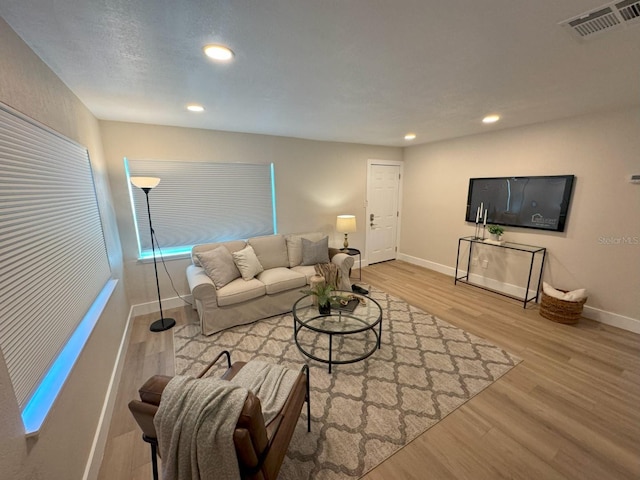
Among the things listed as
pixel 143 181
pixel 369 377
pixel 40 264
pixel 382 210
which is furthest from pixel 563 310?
pixel 143 181

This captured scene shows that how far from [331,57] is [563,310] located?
3540 mm

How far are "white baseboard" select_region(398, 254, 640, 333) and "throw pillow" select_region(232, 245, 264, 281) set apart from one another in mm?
3274

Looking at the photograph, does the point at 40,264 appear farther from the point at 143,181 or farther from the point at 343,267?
→ the point at 343,267

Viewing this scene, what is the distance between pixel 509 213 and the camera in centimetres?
356

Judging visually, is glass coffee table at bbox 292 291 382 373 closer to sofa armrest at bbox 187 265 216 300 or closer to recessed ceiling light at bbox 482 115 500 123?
sofa armrest at bbox 187 265 216 300

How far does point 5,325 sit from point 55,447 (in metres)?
0.60

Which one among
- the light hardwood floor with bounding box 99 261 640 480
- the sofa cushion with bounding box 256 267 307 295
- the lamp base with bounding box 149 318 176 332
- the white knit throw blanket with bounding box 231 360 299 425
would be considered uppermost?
the sofa cushion with bounding box 256 267 307 295

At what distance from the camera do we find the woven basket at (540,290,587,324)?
9.25ft

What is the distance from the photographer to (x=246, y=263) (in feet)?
10.2

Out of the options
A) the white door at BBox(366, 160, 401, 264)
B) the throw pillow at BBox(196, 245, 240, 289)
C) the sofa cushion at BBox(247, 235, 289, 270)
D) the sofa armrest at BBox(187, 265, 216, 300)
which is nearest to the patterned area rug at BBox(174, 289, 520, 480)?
the sofa armrest at BBox(187, 265, 216, 300)

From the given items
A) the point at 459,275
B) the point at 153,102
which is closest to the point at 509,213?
the point at 459,275

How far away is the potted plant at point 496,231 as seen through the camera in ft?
11.6

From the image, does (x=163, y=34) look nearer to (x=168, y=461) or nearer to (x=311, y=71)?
(x=311, y=71)

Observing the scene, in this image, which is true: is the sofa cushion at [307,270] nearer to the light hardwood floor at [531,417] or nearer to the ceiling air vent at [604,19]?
the light hardwood floor at [531,417]
